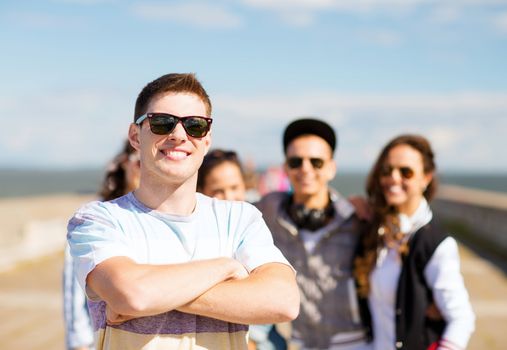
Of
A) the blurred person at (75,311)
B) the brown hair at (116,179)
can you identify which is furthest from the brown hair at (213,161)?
the brown hair at (116,179)

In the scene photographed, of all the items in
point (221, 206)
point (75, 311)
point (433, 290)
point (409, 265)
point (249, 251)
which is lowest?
point (75, 311)

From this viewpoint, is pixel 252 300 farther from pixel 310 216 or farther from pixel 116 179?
pixel 116 179

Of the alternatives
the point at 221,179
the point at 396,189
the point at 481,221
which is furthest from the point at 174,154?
the point at 481,221

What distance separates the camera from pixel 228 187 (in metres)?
4.30

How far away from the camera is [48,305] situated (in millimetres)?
10641

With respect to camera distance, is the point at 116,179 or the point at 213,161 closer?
the point at 213,161

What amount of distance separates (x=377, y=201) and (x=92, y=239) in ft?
7.83

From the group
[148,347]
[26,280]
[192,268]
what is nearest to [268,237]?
[192,268]

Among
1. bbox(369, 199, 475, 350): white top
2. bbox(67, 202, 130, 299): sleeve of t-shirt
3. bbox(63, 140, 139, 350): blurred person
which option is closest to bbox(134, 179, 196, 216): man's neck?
bbox(67, 202, 130, 299): sleeve of t-shirt

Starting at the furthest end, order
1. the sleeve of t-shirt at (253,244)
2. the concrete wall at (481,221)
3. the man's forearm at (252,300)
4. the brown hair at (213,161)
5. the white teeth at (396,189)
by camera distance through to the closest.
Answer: the concrete wall at (481,221) < the brown hair at (213,161) < the white teeth at (396,189) < the sleeve of t-shirt at (253,244) < the man's forearm at (252,300)

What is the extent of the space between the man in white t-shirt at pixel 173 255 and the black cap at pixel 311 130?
6.04 feet

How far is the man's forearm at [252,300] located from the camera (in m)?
2.32

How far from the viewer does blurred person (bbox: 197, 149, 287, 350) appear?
4184mm

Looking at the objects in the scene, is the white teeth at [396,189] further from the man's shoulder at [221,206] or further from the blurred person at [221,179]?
the man's shoulder at [221,206]
